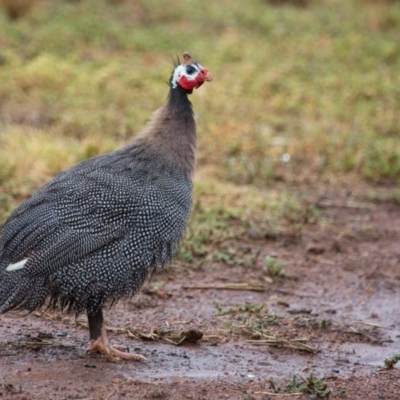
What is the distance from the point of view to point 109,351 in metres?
4.54

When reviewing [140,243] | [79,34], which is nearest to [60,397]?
[140,243]

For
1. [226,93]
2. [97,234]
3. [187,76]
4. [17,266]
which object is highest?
[226,93]

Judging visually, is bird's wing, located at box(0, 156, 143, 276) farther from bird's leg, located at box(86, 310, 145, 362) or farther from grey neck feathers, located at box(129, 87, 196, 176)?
bird's leg, located at box(86, 310, 145, 362)

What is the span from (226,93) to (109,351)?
557 cm

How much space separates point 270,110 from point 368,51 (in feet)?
7.85

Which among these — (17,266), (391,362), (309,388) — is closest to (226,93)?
(391,362)

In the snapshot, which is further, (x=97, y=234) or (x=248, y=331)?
(x=248, y=331)

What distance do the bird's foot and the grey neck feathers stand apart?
3.05 feet

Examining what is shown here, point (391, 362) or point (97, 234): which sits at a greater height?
Answer: point (97, 234)

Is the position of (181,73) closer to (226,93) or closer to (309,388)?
(309,388)

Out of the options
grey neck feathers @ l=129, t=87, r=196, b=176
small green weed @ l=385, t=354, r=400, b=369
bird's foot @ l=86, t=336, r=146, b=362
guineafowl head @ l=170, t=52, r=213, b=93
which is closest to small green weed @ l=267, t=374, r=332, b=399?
small green weed @ l=385, t=354, r=400, b=369

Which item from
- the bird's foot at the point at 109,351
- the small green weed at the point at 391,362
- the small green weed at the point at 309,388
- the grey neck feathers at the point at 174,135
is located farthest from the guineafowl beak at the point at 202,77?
the small green weed at the point at 391,362

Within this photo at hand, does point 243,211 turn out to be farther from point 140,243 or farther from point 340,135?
point 140,243

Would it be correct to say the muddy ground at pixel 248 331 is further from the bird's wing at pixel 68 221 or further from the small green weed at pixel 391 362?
the bird's wing at pixel 68 221
